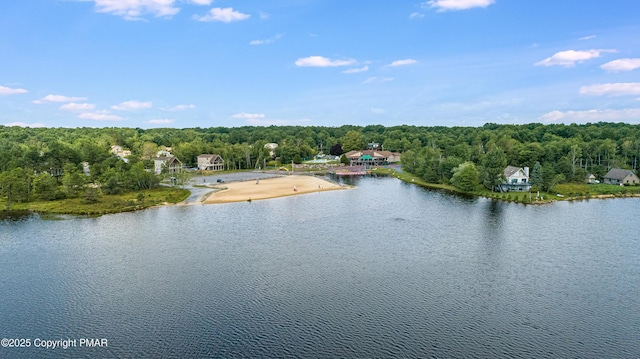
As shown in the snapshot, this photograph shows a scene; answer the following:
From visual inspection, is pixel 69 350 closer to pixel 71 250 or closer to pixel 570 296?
pixel 71 250

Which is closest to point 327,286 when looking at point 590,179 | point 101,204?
point 101,204

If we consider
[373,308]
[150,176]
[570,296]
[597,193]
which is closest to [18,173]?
[150,176]

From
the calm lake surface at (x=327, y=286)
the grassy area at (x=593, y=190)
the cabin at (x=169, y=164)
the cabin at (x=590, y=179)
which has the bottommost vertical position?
the calm lake surface at (x=327, y=286)

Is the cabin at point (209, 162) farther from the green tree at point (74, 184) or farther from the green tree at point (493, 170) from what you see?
the green tree at point (493, 170)

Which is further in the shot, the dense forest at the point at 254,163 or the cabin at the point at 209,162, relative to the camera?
the cabin at the point at 209,162

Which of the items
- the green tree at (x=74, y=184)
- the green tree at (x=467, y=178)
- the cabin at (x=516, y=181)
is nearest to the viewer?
the green tree at (x=74, y=184)

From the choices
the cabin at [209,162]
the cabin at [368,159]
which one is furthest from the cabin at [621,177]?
the cabin at [209,162]

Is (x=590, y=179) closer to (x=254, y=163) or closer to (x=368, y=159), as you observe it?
(x=368, y=159)
